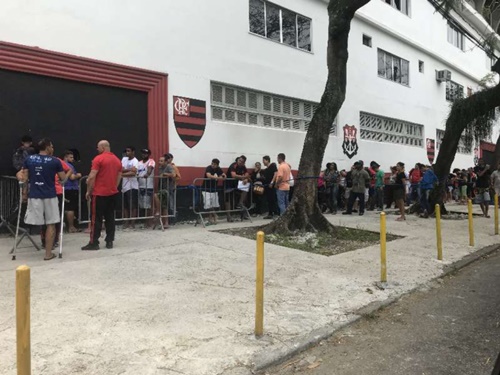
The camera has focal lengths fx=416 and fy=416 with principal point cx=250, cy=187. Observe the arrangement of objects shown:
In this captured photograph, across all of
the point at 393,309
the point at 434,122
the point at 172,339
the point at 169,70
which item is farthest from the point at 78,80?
the point at 434,122

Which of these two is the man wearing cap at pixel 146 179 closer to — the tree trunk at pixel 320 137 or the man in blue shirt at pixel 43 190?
the tree trunk at pixel 320 137

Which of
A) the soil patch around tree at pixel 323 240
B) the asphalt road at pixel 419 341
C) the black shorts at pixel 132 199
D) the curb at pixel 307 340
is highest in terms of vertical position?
the black shorts at pixel 132 199

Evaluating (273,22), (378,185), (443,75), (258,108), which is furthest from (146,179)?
(443,75)

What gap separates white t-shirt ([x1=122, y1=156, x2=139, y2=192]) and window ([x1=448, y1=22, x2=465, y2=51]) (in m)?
21.9

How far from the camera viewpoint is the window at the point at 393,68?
18.5m

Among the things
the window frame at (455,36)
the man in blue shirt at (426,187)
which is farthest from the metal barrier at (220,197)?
the window frame at (455,36)

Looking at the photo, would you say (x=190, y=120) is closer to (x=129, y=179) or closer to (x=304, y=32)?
(x=129, y=179)

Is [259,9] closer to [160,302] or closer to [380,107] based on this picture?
[380,107]

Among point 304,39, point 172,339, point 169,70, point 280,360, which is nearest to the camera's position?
point 280,360

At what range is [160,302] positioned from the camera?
476 centimetres

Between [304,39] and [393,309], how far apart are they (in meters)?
11.7

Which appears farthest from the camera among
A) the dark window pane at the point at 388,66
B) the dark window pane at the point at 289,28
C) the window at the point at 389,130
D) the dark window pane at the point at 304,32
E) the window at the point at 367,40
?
the dark window pane at the point at 388,66

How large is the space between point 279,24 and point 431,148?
12.7 m

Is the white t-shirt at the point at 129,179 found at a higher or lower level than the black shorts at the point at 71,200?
higher
